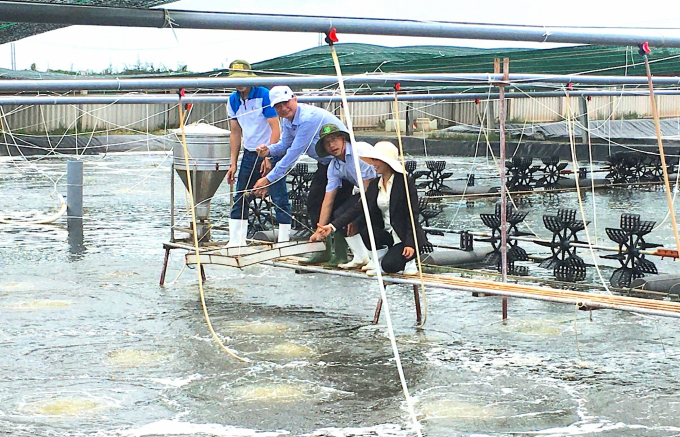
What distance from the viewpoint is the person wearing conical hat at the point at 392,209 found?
8.73m

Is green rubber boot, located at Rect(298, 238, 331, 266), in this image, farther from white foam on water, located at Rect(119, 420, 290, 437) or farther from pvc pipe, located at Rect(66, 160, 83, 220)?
pvc pipe, located at Rect(66, 160, 83, 220)

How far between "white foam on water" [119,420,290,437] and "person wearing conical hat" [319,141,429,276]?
9.45 ft

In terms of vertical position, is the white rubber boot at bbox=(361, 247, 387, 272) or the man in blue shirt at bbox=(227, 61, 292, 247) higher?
the man in blue shirt at bbox=(227, 61, 292, 247)

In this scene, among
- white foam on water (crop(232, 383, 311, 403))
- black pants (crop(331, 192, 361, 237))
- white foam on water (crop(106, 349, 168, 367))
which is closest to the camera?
white foam on water (crop(232, 383, 311, 403))

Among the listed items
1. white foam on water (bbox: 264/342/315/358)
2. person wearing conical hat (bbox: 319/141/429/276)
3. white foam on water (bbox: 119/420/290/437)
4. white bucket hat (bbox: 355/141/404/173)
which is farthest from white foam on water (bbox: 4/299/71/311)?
white foam on water (bbox: 119/420/290/437)

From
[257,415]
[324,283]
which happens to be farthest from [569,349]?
[324,283]

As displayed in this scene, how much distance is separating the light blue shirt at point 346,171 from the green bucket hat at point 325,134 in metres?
0.18

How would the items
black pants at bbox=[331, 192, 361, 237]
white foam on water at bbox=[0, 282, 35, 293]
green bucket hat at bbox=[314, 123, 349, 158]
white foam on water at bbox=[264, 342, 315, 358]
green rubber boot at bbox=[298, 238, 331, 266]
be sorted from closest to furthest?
1. white foam on water at bbox=[264, 342, 315, 358]
2. green bucket hat at bbox=[314, 123, 349, 158]
3. black pants at bbox=[331, 192, 361, 237]
4. green rubber boot at bbox=[298, 238, 331, 266]
5. white foam on water at bbox=[0, 282, 35, 293]

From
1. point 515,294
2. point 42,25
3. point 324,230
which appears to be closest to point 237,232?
point 324,230

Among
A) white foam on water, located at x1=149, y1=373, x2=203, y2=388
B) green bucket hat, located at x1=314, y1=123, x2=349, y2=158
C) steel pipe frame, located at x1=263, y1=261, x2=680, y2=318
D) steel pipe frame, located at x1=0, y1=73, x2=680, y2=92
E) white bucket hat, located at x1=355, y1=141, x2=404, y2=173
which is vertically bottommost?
white foam on water, located at x1=149, y1=373, x2=203, y2=388

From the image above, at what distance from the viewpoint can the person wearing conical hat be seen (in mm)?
8727

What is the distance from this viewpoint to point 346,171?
9234 mm

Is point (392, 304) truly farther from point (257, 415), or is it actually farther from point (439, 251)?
point (257, 415)

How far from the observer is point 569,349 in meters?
8.08
